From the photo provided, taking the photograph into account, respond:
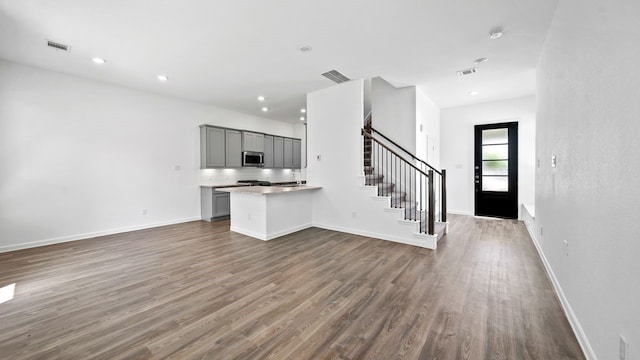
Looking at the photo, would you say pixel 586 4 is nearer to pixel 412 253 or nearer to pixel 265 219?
pixel 412 253

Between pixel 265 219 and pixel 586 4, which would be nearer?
pixel 586 4

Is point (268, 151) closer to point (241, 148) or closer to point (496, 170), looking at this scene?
point (241, 148)

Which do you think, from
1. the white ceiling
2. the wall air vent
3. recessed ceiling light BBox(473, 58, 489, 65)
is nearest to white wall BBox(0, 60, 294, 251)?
the white ceiling

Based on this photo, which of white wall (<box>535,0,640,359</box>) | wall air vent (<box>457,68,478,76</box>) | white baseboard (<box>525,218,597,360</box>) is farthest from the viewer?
wall air vent (<box>457,68,478,76</box>)

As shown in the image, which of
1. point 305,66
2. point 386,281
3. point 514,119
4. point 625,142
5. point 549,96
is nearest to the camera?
point 625,142

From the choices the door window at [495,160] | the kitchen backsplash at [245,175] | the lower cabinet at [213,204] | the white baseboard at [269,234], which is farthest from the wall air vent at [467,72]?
the lower cabinet at [213,204]

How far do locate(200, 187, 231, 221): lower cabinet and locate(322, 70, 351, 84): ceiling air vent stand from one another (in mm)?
3915

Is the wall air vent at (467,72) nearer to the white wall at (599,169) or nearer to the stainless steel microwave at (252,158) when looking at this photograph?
the white wall at (599,169)

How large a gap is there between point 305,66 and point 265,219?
2.75 m

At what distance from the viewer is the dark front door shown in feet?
19.9

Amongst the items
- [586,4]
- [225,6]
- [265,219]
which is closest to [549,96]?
[586,4]

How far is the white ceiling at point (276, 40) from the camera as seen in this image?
263 centimetres

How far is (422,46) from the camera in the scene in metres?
3.45

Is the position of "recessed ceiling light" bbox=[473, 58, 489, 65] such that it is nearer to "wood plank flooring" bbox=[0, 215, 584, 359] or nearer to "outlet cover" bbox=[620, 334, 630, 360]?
"wood plank flooring" bbox=[0, 215, 584, 359]
